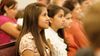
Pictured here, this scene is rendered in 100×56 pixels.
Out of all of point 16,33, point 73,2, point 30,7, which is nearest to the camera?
point 30,7

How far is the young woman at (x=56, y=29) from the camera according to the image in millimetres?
2676

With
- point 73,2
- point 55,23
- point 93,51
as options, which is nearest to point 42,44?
point 55,23

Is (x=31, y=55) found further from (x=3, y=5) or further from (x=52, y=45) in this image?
(x=3, y=5)

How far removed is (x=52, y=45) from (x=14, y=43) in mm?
375

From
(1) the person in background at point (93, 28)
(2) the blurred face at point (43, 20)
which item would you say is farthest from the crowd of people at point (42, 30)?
(1) the person in background at point (93, 28)

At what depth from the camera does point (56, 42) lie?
8.81 feet

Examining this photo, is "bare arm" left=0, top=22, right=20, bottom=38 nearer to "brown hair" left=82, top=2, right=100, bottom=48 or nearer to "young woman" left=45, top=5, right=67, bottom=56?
"young woman" left=45, top=5, right=67, bottom=56

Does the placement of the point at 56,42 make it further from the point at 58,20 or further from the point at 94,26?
the point at 94,26

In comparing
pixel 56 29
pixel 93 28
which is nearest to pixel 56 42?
pixel 56 29


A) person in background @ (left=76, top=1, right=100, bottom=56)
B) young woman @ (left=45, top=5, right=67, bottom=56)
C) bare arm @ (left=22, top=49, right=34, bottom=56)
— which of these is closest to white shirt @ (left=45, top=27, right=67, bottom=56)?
young woman @ (left=45, top=5, right=67, bottom=56)

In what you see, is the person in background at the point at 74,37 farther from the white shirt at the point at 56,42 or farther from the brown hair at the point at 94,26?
the brown hair at the point at 94,26

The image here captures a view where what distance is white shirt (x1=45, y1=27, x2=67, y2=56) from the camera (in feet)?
8.58

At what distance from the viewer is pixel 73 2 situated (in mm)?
3559

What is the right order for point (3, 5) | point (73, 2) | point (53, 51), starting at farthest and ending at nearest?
point (73, 2)
point (3, 5)
point (53, 51)
